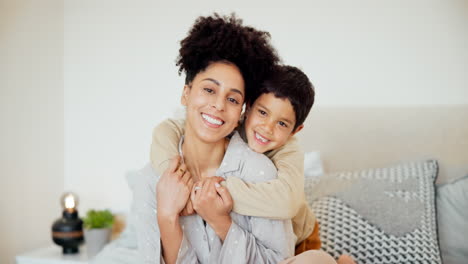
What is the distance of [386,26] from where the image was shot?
230 centimetres

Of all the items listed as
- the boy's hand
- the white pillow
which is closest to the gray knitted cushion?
the white pillow

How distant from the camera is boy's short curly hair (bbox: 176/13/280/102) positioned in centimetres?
138

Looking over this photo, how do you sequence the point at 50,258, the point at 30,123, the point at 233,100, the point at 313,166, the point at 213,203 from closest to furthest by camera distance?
the point at 213,203 → the point at 233,100 → the point at 313,166 → the point at 50,258 → the point at 30,123

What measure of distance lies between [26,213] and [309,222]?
6.27 ft

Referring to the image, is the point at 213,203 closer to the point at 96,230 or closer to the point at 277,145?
the point at 277,145

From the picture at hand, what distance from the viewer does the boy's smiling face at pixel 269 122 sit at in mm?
1466

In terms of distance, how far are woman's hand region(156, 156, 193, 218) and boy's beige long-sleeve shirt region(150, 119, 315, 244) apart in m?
0.07

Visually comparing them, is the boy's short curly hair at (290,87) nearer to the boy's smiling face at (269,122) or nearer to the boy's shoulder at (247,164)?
the boy's smiling face at (269,122)

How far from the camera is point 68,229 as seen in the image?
2447 mm

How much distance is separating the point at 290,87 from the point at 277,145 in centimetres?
21

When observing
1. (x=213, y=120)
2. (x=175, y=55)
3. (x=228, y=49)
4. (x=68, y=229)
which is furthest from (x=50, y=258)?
(x=228, y=49)

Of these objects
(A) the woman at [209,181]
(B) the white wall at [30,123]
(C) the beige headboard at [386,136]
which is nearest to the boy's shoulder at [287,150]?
(A) the woman at [209,181]

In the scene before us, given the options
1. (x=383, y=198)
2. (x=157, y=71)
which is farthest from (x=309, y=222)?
(x=157, y=71)

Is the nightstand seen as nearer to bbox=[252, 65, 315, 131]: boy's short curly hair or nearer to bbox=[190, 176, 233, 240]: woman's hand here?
bbox=[190, 176, 233, 240]: woman's hand
